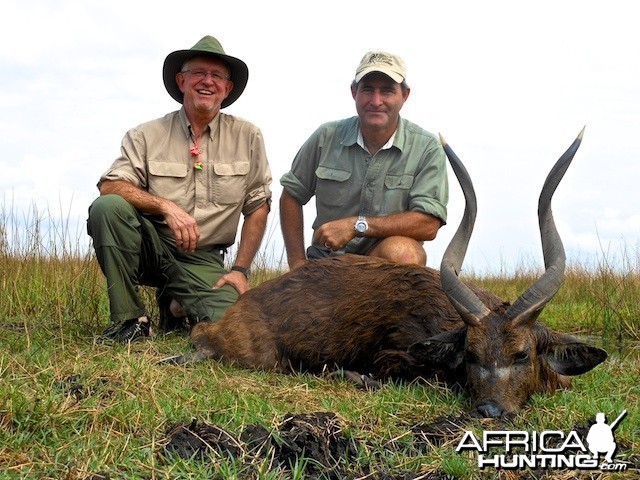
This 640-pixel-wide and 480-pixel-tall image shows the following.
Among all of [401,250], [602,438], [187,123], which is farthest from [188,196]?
[602,438]

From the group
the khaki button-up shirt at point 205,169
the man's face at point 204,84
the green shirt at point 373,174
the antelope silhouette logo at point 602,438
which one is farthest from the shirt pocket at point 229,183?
the antelope silhouette logo at point 602,438

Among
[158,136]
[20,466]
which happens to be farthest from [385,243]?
[20,466]

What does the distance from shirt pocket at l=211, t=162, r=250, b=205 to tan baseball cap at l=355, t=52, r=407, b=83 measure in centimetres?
144

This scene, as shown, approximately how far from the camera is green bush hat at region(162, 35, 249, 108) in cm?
709

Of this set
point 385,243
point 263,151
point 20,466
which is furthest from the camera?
point 263,151

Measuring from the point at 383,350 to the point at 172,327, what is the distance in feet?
9.96

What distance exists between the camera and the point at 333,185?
745 cm

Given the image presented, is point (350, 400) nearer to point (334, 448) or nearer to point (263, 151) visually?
point (334, 448)

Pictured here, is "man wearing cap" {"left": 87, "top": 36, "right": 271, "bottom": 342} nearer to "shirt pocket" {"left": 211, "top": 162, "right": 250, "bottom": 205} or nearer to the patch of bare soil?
"shirt pocket" {"left": 211, "top": 162, "right": 250, "bottom": 205}

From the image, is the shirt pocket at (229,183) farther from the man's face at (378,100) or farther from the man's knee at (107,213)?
the man's face at (378,100)

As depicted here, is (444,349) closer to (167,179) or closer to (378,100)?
(378,100)

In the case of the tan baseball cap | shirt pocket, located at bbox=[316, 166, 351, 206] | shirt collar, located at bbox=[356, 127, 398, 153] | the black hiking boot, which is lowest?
the black hiking boot

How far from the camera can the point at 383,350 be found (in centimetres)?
538

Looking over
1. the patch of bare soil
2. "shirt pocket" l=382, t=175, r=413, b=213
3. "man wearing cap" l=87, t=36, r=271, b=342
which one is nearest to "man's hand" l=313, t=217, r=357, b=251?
"shirt pocket" l=382, t=175, r=413, b=213
